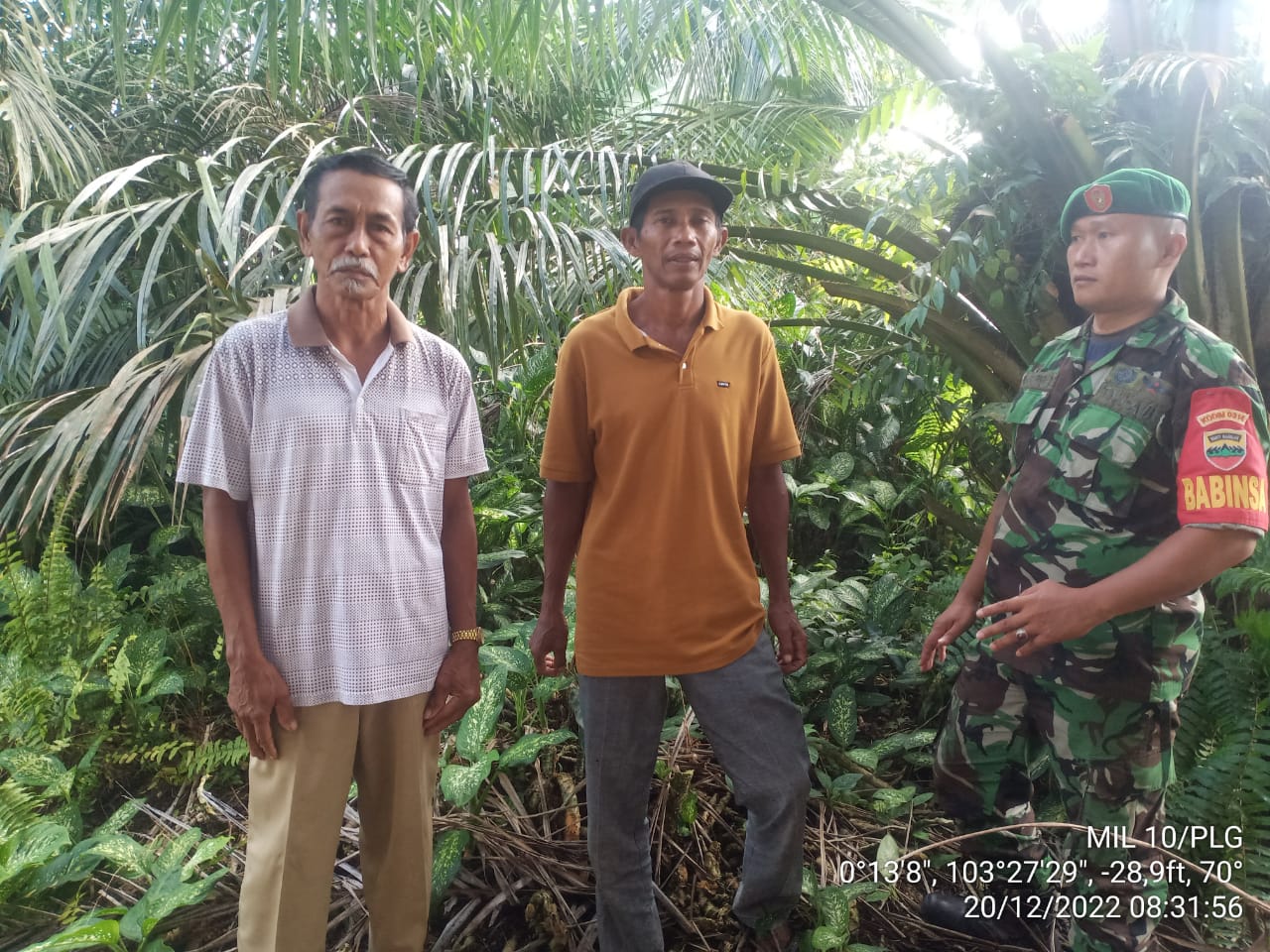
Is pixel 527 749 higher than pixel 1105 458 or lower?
lower

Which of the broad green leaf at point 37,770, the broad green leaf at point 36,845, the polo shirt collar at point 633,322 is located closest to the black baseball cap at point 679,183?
the polo shirt collar at point 633,322

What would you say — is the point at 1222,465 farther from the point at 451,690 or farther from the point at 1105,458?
the point at 451,690

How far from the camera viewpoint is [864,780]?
7.93 feet

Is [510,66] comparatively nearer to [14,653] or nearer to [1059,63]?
[1059,63]

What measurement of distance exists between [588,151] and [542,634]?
1.71m

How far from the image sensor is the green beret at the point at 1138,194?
1446 millimetres

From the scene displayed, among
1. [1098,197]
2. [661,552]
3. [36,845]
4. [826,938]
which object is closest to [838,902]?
[826,938]

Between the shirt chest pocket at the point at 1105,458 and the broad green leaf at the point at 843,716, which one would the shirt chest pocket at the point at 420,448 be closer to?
the shirt chest pocket at the point at 1105,458

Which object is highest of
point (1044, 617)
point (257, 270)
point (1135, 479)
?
point (257, 270)

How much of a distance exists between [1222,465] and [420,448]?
1419 millimetres

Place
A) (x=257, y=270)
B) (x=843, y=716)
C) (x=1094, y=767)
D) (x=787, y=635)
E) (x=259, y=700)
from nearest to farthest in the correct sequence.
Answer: (x=259, y=700) < (x=1094, y=767) < (x=787, y=635) < (x=257, y=270) < (x=843, y=716)

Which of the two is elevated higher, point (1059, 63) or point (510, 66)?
point (510, 66)

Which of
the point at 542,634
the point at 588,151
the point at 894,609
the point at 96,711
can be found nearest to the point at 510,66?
the point at 588,151

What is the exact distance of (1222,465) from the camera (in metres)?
1.34
